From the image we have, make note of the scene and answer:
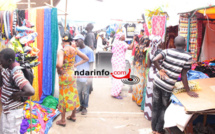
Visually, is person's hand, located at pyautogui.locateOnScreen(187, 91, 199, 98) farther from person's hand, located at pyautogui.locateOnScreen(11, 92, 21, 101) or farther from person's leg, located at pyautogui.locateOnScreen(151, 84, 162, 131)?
person's hand, located at pyautogui.locateOnScreen(11, 92, 21, 101)

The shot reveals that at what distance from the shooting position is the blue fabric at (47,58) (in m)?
4.70

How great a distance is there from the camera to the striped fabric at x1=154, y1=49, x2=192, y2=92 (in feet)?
10.1

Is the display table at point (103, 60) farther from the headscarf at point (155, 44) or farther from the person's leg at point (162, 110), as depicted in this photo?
the person's leg at point (162, 110)

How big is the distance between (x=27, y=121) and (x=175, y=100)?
2.69 metres

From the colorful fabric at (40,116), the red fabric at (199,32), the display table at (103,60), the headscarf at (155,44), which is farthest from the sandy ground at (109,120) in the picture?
the display table at (103,60)

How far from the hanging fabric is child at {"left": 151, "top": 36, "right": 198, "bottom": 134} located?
271 centimetres

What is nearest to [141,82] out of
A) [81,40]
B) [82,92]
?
[82,92]

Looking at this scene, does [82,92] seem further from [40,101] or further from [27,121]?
[27,121]

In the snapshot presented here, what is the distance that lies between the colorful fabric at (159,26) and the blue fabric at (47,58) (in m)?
2.55

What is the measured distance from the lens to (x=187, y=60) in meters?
3.07

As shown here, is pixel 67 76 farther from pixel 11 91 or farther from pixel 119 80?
pixel 119 80

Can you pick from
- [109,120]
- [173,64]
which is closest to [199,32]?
[173,64]

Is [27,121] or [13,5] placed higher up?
[13,5]

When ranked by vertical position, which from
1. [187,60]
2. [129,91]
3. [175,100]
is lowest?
[129,91]
